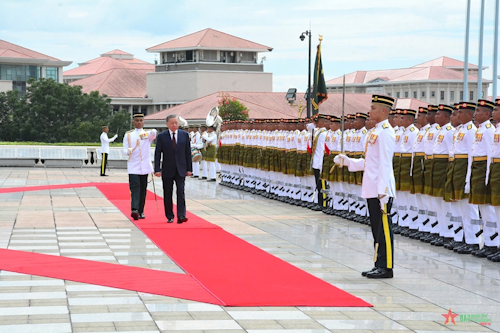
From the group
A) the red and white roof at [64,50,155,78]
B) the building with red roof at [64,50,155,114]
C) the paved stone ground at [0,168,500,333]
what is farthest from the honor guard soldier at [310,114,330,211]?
the red and white roof at [64,50,155,78]

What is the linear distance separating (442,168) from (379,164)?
3130 mm

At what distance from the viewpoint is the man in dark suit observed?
1437 centimetres

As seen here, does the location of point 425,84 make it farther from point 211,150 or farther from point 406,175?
point 406,175

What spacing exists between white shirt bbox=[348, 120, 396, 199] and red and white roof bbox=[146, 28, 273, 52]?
302 feet

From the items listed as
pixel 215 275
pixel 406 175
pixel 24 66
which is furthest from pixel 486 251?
pixel 24 66

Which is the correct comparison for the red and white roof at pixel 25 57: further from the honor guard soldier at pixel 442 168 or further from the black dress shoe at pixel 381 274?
the black dress shoe at pixel 381 274

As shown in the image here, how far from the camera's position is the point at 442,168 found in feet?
39.8

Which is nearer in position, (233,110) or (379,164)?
(379,164)

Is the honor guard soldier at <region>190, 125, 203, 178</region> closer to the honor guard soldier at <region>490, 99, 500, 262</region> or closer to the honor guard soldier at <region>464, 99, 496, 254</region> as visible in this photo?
the honor guard soldier at <region>464, 99, 496, 254</region>

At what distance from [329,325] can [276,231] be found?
6.76 meters

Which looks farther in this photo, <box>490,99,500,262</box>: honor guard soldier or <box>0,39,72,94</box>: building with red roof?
<box>0,39,72,94</box>: building with red roof

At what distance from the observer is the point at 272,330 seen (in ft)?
21.6

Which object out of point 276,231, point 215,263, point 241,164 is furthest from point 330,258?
point 241,164

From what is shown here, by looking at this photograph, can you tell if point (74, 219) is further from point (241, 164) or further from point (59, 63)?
point (59, 63)
